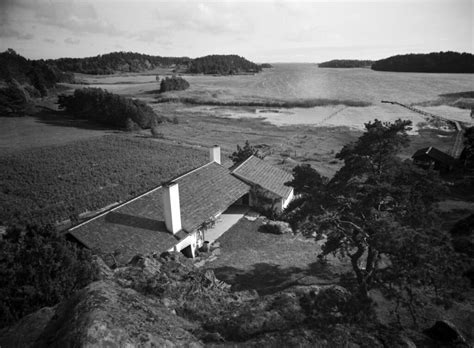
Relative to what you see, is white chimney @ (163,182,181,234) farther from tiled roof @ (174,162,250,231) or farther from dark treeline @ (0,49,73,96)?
dark treeline @ (0,49,73,96)

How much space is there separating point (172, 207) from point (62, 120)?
229 feet

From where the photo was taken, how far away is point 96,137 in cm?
5741

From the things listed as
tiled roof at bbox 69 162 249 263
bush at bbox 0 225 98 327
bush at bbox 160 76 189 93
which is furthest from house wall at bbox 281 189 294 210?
bush at bbox 160 76 189 93

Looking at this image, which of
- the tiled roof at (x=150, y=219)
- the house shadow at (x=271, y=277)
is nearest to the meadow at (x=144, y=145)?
the tiled roof at (x=150, y=219)

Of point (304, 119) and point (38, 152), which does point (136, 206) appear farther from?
point (304, 119)

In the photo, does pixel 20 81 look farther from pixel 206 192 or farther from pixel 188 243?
pixel 188 243

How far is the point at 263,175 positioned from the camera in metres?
26.6

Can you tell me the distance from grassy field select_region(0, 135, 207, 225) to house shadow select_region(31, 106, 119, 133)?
54.6 feet

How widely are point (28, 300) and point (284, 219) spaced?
17.2 metres

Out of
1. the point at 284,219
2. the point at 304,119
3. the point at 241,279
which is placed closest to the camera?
the point at 241,279

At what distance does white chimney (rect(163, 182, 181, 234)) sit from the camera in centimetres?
1602

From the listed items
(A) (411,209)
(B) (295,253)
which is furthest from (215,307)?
(B) (295,253)

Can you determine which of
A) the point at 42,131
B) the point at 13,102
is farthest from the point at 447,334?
the point at 13,102

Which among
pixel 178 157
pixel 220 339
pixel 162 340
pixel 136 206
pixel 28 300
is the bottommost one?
pixel 178 157
